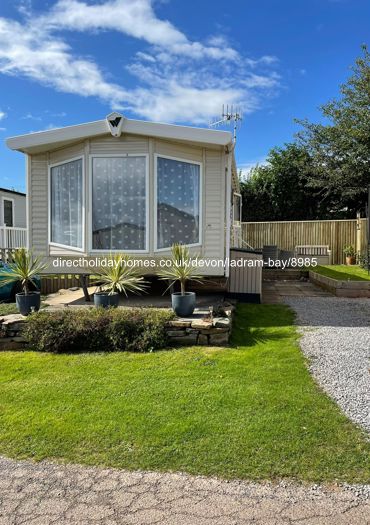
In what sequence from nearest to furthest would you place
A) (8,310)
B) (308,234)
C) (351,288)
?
1. (8,310)
2. (351,288)
3. (308,234)

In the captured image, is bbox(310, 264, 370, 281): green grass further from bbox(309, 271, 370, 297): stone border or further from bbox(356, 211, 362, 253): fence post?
bbox(356, 211, 362, 253): fence post

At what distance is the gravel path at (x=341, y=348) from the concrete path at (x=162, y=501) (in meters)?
0.98

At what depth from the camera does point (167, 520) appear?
2.00 metres

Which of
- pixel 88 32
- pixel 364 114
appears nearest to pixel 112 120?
pixel 88 32

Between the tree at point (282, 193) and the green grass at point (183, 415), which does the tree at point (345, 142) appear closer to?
the tree at point (282, 193)

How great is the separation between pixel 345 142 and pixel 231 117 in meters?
8.11

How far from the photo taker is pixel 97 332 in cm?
491

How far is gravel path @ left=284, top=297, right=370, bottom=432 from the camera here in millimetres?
3414

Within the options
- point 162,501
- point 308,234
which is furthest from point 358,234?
point 162,501

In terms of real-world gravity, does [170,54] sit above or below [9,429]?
above

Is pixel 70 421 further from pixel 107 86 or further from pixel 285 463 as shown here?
pixel 107 86

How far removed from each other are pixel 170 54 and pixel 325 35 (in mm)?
4318

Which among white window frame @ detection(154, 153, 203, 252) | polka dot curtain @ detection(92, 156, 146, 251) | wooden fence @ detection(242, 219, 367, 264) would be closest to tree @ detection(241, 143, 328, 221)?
wooden fence @ detection(242, 219, 367, 264)

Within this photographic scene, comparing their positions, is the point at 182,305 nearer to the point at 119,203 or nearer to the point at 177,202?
the point at 177,202
